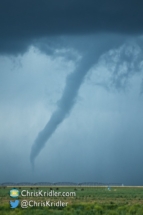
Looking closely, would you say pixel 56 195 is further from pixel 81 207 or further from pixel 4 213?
pixel 4 213

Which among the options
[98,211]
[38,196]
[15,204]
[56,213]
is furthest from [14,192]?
Result: [38,196]

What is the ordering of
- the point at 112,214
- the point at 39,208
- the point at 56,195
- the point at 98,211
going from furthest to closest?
1. the point at 56,195
2. the point at 39,208
3. the point at 98,211
4. the point at 112,214

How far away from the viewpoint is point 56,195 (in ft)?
348

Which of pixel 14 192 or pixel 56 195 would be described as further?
pixel 56 195

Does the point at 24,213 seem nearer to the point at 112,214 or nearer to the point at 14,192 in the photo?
the point at 14,192

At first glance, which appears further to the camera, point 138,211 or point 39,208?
point 39,208

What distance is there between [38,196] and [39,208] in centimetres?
3188

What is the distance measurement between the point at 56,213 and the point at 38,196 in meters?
37.9

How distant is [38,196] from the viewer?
96312mm

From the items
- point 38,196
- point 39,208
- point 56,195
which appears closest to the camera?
point 39,208

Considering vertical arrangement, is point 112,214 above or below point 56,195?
below

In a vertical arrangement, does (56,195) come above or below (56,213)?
above

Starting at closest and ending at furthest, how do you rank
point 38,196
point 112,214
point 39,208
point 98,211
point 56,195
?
point 112,214
point 98,211
point 39,208
point 38,196
point 56,195

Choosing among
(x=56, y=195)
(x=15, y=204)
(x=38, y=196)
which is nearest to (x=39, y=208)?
(x=15, y=204)
